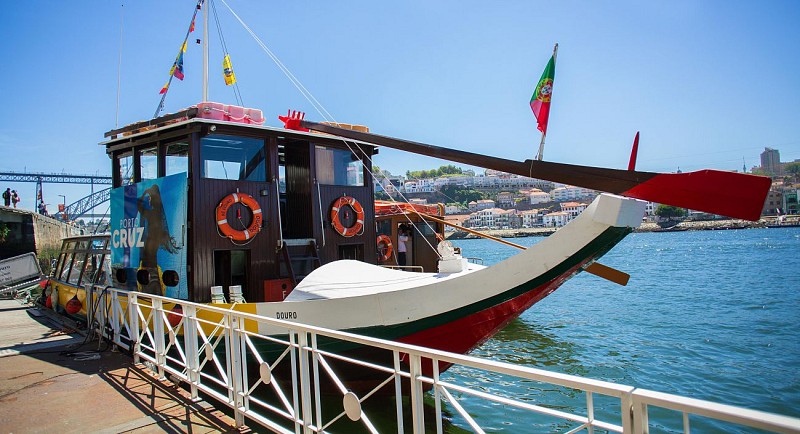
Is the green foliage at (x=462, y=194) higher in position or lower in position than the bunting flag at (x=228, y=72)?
higher

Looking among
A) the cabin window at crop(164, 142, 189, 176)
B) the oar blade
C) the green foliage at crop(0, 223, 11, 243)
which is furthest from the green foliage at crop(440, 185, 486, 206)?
the oar blade

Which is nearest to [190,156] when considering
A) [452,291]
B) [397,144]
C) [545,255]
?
[397,144]

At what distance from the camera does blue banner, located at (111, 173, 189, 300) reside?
24.9 feet

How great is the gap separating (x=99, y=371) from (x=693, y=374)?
1080 cm

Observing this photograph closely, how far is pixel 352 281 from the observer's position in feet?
21.7

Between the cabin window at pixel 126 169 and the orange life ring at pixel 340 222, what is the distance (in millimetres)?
3759

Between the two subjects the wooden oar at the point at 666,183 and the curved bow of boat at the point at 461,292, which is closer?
the wooden oar at the point at 666,183

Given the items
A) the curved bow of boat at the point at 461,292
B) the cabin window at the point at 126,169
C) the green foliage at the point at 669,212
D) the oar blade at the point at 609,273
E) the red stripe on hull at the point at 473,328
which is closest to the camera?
the curved bow of boat at the point at 461,292

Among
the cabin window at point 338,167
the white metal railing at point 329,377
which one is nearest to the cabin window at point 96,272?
the white metal railing at point 329,377

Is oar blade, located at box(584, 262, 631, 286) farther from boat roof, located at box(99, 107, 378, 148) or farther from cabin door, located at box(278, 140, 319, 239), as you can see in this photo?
cabin door, located at box(278, 140, 319, 239)

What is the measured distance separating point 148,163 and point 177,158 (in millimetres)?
1077

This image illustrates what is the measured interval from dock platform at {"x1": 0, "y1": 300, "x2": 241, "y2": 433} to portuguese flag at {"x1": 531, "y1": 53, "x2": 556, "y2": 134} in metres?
4.13

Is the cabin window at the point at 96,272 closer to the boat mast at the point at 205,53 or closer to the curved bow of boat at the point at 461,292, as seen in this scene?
the boat mast at the point at 205,53

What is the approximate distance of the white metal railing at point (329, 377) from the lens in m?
2.09
